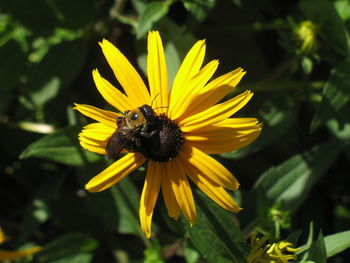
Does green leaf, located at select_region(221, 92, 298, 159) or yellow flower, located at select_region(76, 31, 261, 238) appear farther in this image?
green leaf, located at select_region(221, 92, 298, 159)

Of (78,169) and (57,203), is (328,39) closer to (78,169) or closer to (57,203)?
(78,169)

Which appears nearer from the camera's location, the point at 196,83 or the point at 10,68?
the point at 196,83

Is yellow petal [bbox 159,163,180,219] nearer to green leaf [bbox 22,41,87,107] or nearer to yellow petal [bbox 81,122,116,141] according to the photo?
yellow petal [bbox 81,122,116,141]

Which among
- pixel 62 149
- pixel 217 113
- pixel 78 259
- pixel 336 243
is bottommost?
pixel 336 243

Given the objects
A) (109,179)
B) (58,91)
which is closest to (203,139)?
(109,179)

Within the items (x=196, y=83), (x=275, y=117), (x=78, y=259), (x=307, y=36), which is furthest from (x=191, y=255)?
(x=307, y=36)

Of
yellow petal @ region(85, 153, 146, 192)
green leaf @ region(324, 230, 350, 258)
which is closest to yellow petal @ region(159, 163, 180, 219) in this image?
yellow petal @ region(85, 153, 146, 192)

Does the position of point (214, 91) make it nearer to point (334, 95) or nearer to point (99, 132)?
point (99, 132)

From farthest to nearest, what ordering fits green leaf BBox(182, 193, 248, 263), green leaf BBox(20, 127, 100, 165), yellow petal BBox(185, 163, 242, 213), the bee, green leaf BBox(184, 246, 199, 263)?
1. green leaf BBox(184, 246, 199, 263)
2. green leaf BBox(20, 127, 100, 165)
3. green leaf BBox(182, 193, 248, 263)
4. yellow petal BBox(185, 163, 242, 213)
5. the bee
